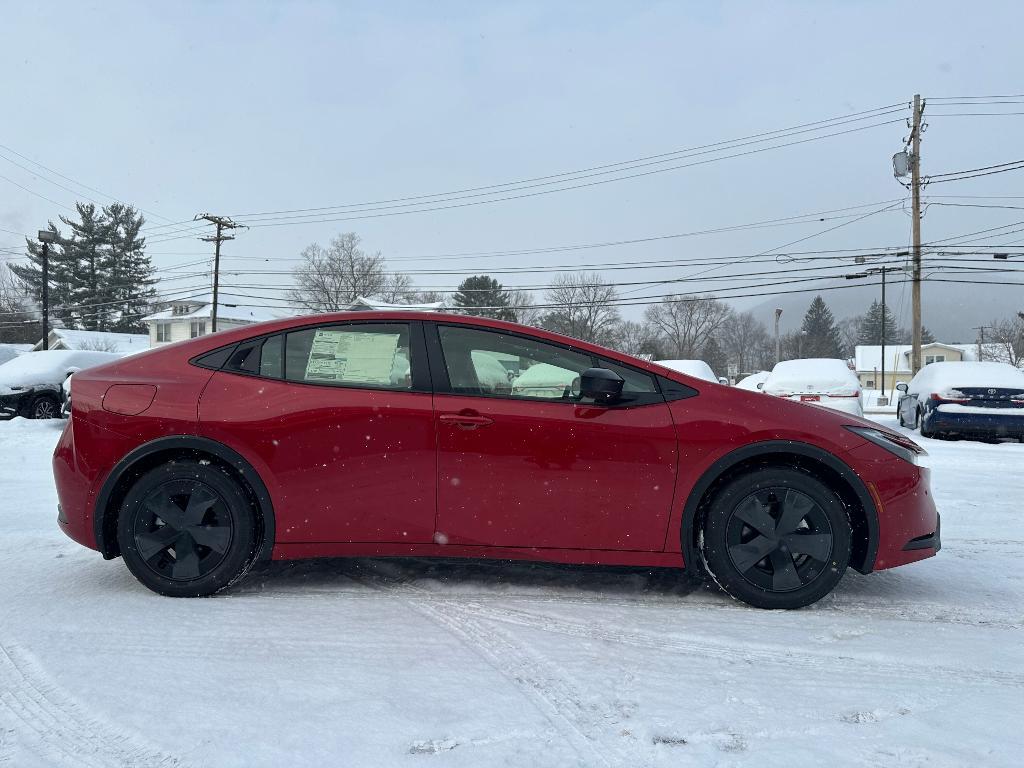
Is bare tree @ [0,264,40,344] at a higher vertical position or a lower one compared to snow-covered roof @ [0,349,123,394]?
higher

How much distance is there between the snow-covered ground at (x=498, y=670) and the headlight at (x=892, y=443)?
708mm

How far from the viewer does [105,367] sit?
3.48m

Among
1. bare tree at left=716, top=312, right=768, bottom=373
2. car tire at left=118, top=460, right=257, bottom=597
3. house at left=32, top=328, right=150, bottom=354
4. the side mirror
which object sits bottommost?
car tire at left=118, top=460, right=257, bottom=597

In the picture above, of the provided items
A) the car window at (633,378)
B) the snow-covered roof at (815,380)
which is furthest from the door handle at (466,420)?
the snow-covered roof at (815,380)

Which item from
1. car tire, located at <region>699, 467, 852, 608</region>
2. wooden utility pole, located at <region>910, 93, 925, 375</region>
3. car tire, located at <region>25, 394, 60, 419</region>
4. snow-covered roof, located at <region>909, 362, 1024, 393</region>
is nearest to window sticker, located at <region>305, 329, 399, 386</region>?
car tire, located at <region>699, 467, 852, 608</region>

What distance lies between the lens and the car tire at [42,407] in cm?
1590

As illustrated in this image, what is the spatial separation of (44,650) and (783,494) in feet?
10.1

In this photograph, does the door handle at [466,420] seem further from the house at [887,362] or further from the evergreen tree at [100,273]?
the house at [887,362]

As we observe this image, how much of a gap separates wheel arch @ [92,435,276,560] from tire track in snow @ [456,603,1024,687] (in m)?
1.14

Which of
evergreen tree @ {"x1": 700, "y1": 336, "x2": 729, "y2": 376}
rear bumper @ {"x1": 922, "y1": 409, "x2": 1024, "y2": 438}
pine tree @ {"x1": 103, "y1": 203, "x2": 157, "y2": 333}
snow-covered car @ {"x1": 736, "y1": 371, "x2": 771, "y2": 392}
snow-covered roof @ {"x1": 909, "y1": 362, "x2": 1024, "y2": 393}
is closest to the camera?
rear bumper @ {"x1": 922, "y1": 409, "x2": 1024, "y2": 438}

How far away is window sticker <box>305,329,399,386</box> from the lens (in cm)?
339

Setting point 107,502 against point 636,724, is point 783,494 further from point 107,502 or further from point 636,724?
point 107,502

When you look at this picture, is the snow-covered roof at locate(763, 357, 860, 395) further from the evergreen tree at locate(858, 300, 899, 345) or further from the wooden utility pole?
Answer: the evergreen tree at locate(858, 300, 899, 345)

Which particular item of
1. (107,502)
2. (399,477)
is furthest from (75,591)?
(399,477)
